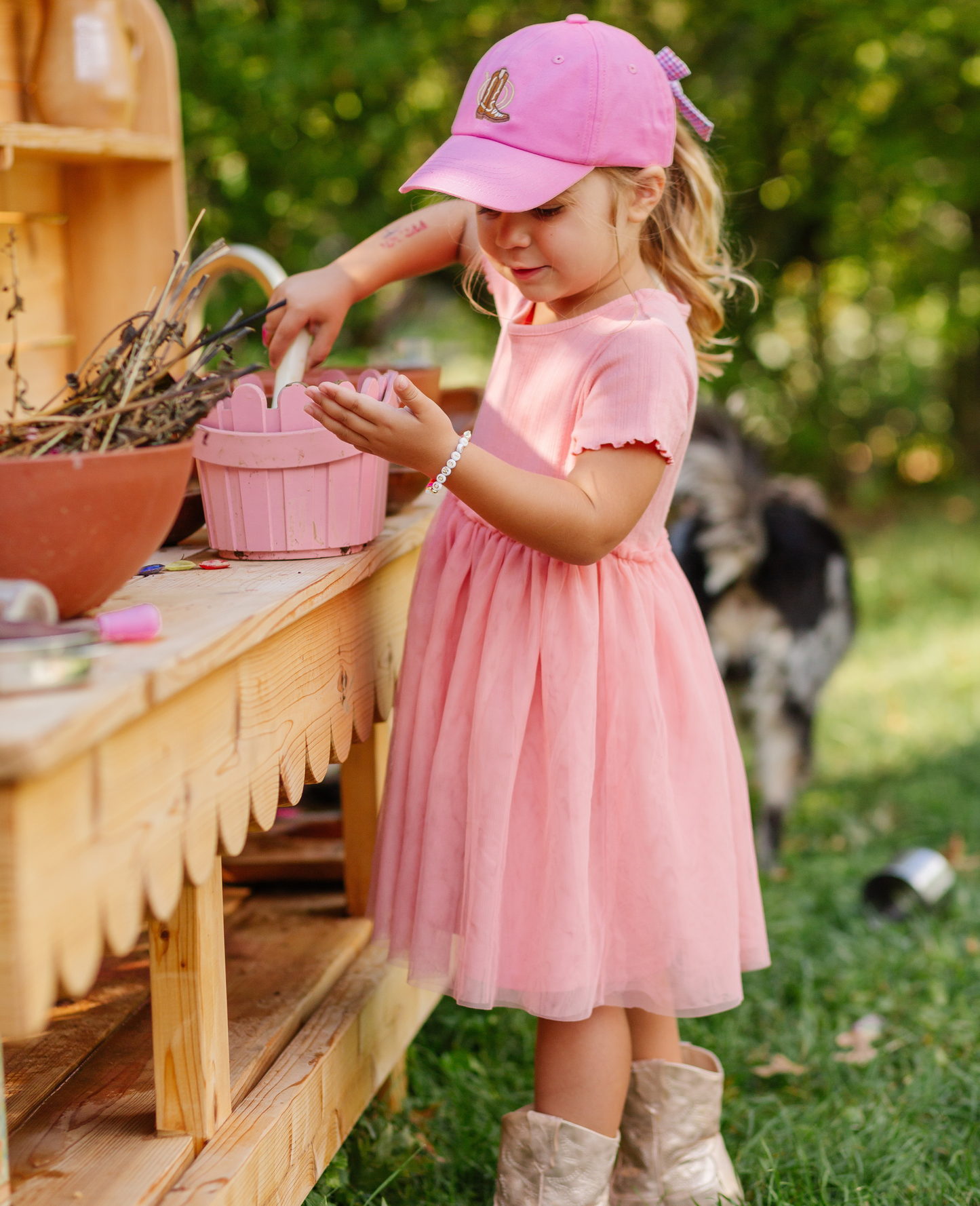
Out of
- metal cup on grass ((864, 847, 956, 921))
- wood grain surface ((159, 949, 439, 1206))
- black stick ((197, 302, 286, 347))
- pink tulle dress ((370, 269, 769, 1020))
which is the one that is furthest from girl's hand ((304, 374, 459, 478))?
metal cup on grass ((864, 847, 956, 921))

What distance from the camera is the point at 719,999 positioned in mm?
1733

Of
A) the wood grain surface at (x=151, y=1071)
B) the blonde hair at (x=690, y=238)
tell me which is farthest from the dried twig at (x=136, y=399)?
the wood grain surface at (x=151, y=1071)

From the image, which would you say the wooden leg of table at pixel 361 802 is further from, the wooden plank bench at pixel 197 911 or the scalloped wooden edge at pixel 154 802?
the scalloped wooden edge at pixel 154 802

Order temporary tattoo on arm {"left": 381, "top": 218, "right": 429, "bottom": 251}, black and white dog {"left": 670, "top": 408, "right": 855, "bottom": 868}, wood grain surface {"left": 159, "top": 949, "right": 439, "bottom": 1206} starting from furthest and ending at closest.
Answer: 1. black and white dog {"left": 670, "top": 408, "right": 855, "bottom": 868}
2. temporary tattoo on arm {"left": 381, "top": 218, "right": 429, "bottom": 251}
3. wood grain surface {"left": 159, "top": 949, "right": 439, "bottom": 1206}

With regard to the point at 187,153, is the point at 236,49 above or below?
above

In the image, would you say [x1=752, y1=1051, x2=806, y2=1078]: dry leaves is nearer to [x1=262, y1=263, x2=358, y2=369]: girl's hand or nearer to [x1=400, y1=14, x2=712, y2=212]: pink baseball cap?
[x1=262, y1=263, x2=358, y2=369]: girl's hand

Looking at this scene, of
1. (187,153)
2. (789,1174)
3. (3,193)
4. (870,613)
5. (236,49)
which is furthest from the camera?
(870,613)

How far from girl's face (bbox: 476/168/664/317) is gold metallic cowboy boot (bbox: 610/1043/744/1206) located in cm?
118

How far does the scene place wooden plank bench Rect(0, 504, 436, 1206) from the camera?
3.30 feet

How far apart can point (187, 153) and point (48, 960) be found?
4.55 metres

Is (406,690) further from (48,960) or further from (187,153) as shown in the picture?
(187,153)

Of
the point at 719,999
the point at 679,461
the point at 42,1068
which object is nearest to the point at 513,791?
the point at 719,999

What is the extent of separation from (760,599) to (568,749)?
2177mm

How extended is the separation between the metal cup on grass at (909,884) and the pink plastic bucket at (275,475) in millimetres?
2017
